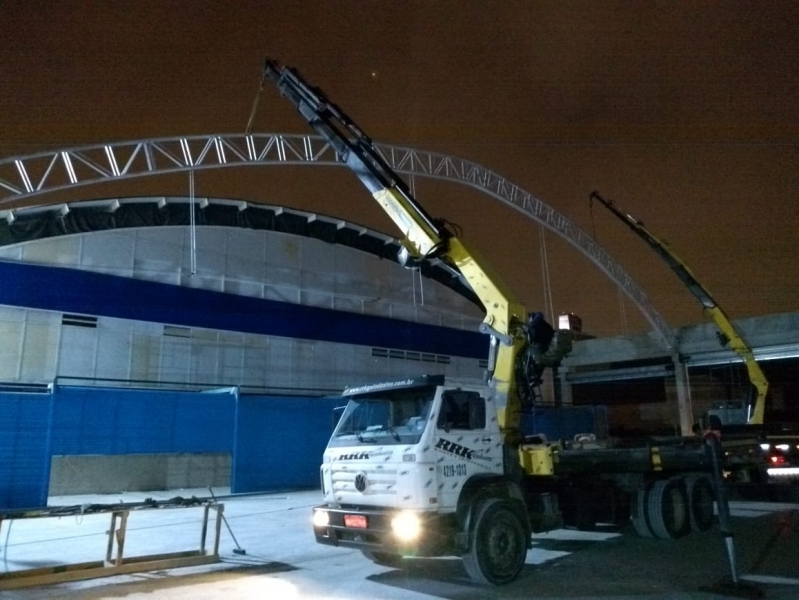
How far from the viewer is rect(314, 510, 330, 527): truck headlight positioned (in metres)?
7.50

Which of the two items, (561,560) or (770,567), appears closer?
(770,567)

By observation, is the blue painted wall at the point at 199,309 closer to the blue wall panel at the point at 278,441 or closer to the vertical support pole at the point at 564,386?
the blue wall panel at the point at 278,441

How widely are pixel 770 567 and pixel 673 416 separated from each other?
91.6 feet

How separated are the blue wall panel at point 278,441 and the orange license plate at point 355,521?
11557 millimetres

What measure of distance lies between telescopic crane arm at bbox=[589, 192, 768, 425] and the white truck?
952 centimetres

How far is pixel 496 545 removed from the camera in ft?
23.6

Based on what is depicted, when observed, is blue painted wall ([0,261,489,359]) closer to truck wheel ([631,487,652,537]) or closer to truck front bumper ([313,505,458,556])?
truck front bumper ([313,505,458,556])

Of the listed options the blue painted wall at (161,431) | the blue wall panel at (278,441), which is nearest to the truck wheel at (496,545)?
the blue painted wall at (161,431)

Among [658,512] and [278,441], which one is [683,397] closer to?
[278,441]

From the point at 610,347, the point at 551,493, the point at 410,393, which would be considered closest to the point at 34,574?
the point at 410,393

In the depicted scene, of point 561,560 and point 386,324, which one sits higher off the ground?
Result: point 386,324

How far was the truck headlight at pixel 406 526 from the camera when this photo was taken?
6.63 m

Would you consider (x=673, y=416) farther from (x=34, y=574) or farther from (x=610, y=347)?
(x=34, y=574)

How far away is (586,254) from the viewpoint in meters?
24.1
